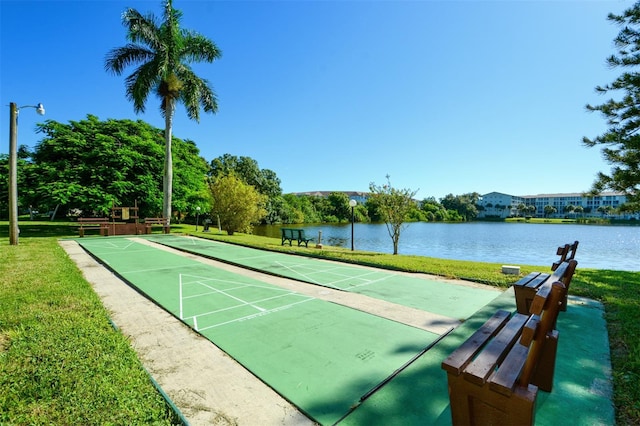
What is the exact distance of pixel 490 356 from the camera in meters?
1.85

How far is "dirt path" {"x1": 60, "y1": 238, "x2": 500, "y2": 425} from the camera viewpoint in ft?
8.04

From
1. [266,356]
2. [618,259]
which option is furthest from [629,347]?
[618,259]

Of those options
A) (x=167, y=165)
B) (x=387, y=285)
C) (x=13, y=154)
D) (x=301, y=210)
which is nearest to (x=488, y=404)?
(x=387, y=285)

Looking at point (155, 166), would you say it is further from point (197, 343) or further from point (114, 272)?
→ point (197, 343)

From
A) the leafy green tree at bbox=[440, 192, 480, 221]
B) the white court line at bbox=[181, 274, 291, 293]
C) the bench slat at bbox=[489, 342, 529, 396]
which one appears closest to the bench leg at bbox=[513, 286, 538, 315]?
the bench slat at bbox=[489, 342, 529, 396]

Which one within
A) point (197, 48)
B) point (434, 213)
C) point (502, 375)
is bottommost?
point (502, 375)

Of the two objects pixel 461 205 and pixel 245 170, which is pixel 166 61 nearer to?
pixel 245 170

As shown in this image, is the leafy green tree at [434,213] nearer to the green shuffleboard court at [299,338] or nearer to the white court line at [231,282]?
the white court line at [231,282]

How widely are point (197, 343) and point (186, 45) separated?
22.7 meters

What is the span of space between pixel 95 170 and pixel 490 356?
89.2ft

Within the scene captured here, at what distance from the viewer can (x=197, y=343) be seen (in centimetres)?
378

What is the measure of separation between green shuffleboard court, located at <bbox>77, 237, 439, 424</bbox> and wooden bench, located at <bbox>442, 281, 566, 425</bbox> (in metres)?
1.03

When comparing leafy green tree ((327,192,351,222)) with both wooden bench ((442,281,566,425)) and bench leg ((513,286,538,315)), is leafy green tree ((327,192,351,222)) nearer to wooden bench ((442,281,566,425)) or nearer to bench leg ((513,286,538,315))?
bench leg ((513,286,538,315))

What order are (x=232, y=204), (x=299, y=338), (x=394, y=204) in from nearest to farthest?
1. (x=299, y=338)
2. (x=394, y=204)
3. (x=232, y=204)
